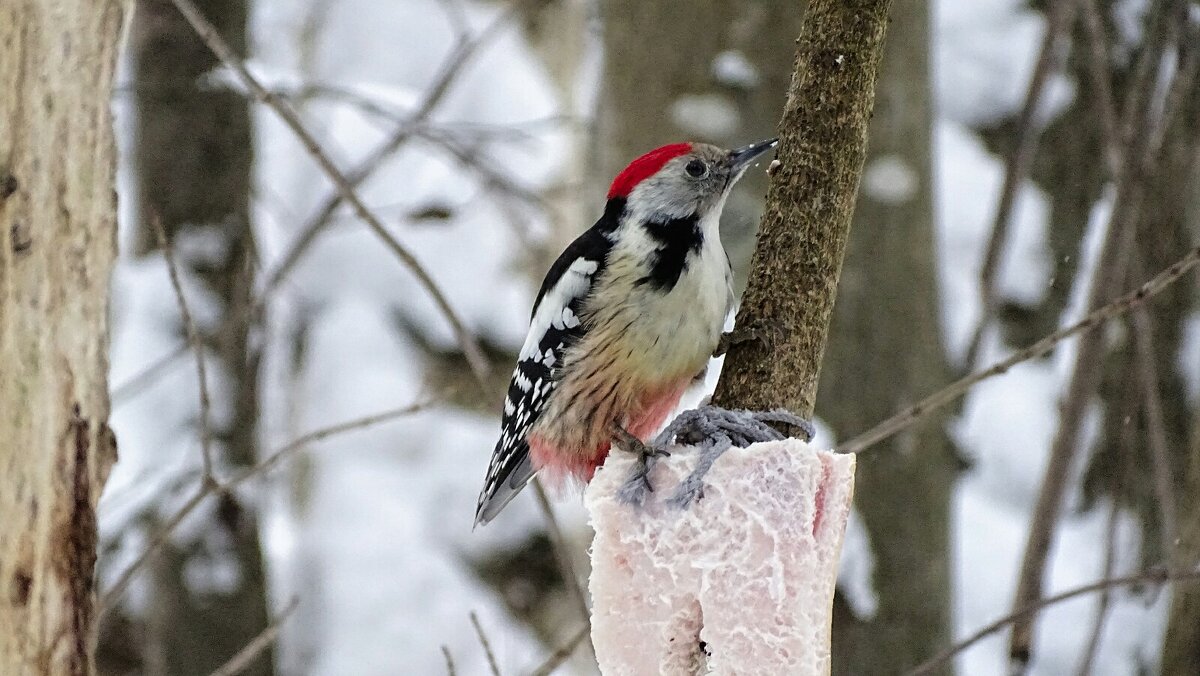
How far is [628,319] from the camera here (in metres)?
2.55

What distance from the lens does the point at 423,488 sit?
8.99 m

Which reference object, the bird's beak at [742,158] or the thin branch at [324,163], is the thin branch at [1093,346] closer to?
the bird's beak at [742,158]

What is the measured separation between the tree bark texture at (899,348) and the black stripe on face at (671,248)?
3.82 ft

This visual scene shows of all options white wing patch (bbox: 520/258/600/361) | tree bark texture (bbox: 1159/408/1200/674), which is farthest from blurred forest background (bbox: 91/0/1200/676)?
white wing patch (bbox: 520/258/600/361)

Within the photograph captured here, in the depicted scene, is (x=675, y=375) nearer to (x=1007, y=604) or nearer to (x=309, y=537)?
(x=1007, y=604)

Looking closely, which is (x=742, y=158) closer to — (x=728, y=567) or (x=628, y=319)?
(x=628, y=319)

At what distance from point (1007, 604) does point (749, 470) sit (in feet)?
14.2

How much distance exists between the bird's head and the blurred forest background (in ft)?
1.43

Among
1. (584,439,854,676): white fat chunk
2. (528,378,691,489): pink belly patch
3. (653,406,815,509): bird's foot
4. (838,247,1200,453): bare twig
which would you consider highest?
(528,378,691,489): pink belly patch

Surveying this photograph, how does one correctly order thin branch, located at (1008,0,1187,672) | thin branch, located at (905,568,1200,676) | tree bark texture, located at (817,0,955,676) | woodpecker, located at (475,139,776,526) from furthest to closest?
tree bark texture, located at (817,0,955,676), thin branch, located at (1008,0,1187,672), woodpecker, located at (475,139,776,526), thin branch, located at (905,568,1200,676)

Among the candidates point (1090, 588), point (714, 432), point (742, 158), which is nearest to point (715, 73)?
point (742, 158)

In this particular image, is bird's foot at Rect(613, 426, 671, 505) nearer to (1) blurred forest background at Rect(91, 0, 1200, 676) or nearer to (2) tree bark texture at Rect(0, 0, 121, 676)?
(1) blurred forest background at Rect(91, 0, 1200, 676)

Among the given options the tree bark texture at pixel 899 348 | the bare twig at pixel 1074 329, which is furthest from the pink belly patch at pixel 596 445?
the tree bark texture at pixel 899 348

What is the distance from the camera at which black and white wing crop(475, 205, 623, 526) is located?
2654 millimetres
